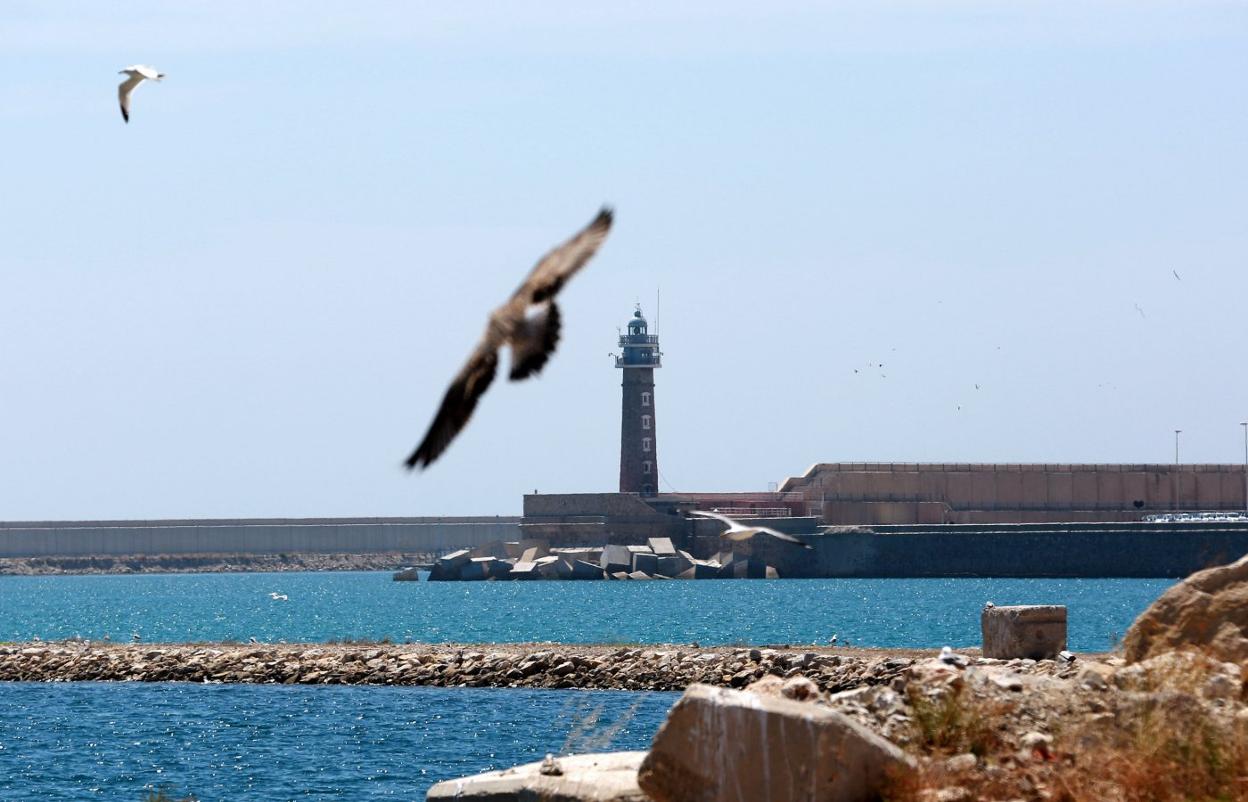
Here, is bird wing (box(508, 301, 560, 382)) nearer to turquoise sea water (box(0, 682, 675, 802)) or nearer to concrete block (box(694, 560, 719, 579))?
turquoise sea water (box(0, 682, 675, 802))

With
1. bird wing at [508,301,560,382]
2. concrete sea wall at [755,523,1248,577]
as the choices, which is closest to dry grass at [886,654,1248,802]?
bird wing at [508,301,560,382]

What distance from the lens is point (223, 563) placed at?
142 m

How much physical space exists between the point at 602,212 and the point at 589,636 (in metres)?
39.6

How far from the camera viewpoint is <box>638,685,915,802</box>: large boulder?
998 cm

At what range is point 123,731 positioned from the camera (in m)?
27.3

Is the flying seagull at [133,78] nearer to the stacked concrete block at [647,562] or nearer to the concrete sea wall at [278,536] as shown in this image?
the stacked concrete block at [647,562]

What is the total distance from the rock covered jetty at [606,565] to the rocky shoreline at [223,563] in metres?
35.5

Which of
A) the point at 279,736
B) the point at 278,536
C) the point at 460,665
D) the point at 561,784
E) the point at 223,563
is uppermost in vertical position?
the point at 561,784

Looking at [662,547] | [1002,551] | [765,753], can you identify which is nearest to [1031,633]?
[765,753]

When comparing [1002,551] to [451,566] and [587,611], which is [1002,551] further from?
[587,611]

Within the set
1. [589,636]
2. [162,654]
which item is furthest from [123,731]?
[589,636]

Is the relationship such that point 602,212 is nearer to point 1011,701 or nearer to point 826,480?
point 1011,701

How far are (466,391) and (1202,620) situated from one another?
5.96 metres

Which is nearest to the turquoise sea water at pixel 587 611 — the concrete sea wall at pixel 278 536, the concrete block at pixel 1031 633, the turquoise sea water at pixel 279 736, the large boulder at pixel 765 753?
the concrete block at pixel 1031 633
